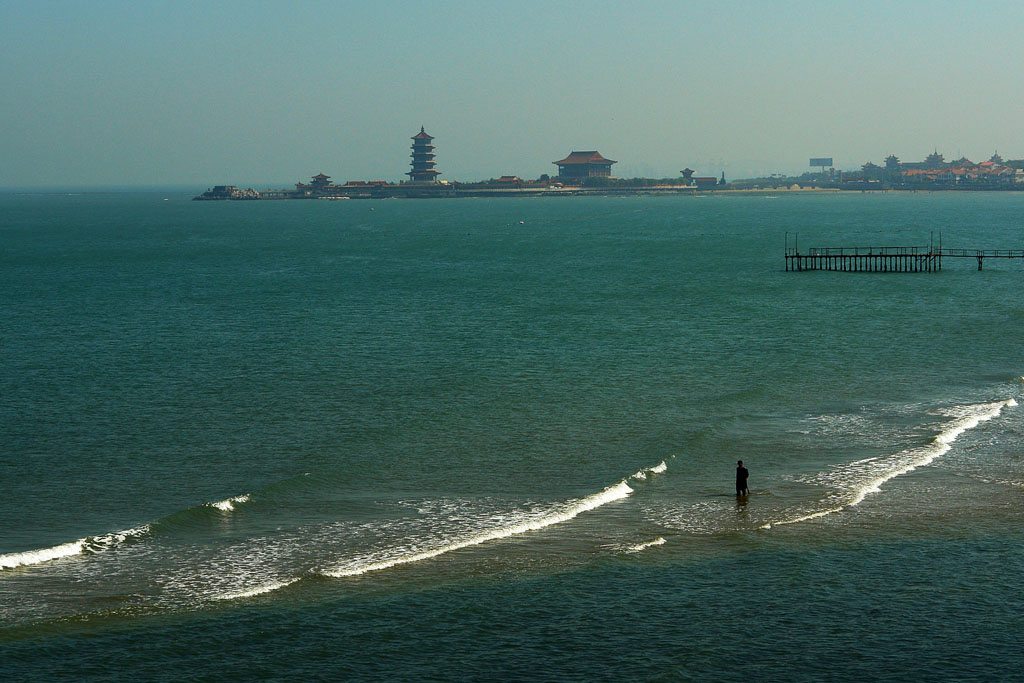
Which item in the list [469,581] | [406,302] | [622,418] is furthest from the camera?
[406,302]

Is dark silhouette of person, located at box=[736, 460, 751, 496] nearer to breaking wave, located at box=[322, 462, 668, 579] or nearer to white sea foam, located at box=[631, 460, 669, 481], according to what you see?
breaking wave, located at box=[322, 462, 668, 579]

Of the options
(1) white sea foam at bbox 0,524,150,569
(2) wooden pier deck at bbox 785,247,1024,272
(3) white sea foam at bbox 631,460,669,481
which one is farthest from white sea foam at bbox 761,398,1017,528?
(2) wooden pier deck at bbox 785,247,1024,272

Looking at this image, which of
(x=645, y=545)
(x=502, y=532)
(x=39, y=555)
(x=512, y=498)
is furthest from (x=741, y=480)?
(x=39, y=555)

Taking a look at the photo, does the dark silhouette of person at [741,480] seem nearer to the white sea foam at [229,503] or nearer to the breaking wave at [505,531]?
the breaking wave at [505,531]

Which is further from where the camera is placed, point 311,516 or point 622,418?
point 622,418

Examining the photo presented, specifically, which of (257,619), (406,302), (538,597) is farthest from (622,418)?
(406,302)

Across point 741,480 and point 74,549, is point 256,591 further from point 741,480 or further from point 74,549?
point 741,480

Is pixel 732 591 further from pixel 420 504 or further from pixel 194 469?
pixel 194 469

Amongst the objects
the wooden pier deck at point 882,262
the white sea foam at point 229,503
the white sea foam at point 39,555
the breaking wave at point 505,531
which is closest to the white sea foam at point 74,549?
the white sea foam at point 39,555
